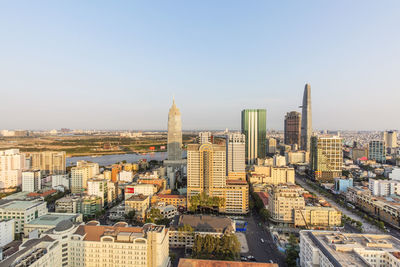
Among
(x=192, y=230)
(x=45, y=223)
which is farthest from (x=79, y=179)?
(x=192, y=230)

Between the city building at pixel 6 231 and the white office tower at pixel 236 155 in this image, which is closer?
the city building at pixel 6 231

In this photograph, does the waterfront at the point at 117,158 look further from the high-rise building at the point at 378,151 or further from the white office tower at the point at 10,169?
the high-rise building at the point at 378,151

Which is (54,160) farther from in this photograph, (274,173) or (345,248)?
A: (345,248)

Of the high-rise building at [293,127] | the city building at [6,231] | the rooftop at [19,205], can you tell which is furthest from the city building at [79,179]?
the high-rise building at [293,127]

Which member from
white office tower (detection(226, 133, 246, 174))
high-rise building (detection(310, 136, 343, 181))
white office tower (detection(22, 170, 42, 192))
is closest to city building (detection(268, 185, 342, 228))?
white office tower (detection(226, 133, 246, 174))

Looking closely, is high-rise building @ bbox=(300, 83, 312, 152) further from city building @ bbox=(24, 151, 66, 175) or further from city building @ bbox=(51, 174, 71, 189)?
city building @ bbox=(24, 151, 66, 175)

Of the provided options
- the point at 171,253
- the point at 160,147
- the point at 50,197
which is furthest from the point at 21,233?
the point at 160,147
